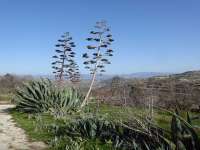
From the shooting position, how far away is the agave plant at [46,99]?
15.5m

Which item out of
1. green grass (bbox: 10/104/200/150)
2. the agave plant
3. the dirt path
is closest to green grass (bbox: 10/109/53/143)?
green grass (bbox: 10/104/200/150)

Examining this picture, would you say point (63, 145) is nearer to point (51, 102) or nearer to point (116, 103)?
point (51, 102)

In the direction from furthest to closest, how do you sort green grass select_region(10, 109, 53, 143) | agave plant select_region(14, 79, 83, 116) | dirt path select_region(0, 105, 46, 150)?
1. agave plant select_region(14, 79, 83, 116)
2. green grass select_region(10, 109, 53, 143)
3. dirt path select_region(0, 105, 46, 150)

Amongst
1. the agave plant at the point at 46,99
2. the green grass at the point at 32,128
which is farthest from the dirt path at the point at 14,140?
the agave plant at the point at 46,99

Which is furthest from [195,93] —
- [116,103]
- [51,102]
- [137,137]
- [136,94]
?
[137,137]

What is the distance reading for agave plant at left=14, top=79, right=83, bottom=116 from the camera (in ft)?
50.9

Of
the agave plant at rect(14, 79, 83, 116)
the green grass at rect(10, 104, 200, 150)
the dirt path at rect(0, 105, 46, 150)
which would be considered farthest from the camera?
the agave plant at rect(14, 79, 83, 116)

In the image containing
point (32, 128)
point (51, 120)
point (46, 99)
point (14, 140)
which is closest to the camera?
point (14, 140)

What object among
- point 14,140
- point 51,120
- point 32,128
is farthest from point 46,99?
point 14,140

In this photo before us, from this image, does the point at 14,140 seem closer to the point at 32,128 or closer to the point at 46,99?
the point at 32,128

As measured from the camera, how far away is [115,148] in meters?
8.05

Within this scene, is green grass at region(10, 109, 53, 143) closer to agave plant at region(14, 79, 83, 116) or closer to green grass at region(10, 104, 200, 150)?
green grass at region(10, 104, 200, 150)

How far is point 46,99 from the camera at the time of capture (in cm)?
1592

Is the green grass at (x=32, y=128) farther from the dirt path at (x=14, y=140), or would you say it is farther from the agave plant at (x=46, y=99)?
the agave plant at (x=46, y=99)
